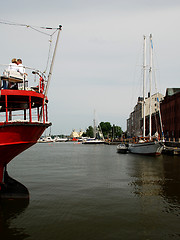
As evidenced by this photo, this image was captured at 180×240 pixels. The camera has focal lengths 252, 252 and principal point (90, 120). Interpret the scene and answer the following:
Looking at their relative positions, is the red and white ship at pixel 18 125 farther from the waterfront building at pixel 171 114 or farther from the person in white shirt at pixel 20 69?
the waterfront building at pixel 171 114

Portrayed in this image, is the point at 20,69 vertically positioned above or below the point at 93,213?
above

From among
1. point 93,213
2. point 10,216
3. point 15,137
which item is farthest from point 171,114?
point 10,216

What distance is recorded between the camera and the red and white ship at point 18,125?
13.3 meters

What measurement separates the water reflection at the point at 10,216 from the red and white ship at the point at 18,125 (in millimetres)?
676

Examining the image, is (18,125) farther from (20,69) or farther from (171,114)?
(171,114)

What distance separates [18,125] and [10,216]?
4.60m

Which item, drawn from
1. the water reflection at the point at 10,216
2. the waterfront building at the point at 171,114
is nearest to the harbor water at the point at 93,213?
the water reflection at the point at 10,216

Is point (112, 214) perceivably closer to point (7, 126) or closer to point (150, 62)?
point (7, 126)

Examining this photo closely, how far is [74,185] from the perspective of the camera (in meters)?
20.1

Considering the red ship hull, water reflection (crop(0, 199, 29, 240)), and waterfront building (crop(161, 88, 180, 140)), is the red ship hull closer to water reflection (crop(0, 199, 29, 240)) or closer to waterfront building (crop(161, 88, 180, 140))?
water reflection (crop(0, 199, 29, 240))

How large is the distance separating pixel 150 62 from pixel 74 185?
141 feet

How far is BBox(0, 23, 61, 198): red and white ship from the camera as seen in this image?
13.3 meters

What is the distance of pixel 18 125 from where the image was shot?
1336 centimetres

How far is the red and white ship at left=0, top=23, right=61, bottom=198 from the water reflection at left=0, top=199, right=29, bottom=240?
68 centimetres
